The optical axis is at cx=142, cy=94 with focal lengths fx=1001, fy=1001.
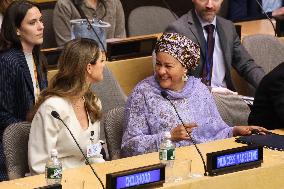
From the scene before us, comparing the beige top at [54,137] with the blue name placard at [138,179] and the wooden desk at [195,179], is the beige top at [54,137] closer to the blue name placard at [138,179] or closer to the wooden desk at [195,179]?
the wooden desk at [195,179]

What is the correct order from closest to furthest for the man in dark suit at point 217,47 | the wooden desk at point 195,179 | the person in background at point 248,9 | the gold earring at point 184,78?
1. the wooden desk at point 195,179
2. the gold earring at point 184,78
3. the man in dark suit at point 217,47
4. the person in background at point 248,9

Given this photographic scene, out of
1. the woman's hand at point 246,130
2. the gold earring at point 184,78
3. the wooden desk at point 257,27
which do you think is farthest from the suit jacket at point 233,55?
the woman's hand at point 246,130

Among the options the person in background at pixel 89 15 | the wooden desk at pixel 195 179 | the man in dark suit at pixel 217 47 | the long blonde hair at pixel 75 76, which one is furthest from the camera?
Answer: the person in background at pixel 89 15

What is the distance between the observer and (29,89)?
586cm

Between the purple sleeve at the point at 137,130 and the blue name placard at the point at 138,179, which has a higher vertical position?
the blue name placard at the point at 138,179

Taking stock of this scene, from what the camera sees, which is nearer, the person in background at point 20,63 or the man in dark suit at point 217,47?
the person in background at point 20,63

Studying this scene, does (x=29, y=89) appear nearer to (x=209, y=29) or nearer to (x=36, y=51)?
(x=36, y=51)

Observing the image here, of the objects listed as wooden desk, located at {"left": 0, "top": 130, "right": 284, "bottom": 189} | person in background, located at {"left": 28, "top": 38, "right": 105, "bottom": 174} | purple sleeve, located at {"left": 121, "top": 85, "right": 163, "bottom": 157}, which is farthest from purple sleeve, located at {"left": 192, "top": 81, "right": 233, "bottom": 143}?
person in background, located at {"left": 28, "top": 38, "right": 105, "bottom": 174}

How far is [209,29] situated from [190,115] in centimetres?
140

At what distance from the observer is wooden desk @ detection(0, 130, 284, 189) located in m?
4.45

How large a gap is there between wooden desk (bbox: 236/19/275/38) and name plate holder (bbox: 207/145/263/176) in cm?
328

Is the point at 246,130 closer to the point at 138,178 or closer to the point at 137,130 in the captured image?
the point at 137,130

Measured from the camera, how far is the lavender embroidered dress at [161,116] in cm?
536

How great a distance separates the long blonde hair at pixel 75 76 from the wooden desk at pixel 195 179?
489 millimetres
